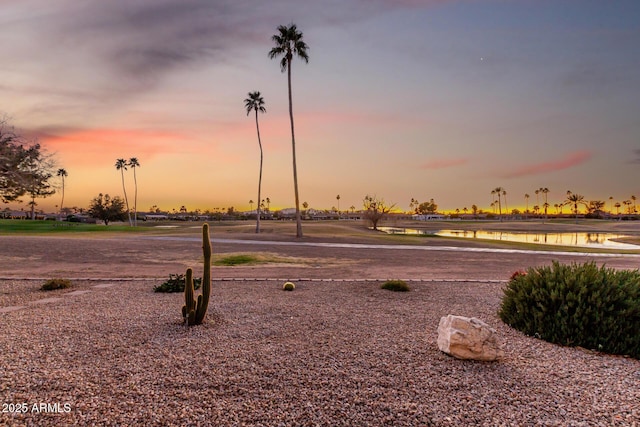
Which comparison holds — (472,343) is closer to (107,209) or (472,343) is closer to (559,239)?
(559,239)

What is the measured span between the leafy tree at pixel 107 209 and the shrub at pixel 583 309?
89029 millimetres

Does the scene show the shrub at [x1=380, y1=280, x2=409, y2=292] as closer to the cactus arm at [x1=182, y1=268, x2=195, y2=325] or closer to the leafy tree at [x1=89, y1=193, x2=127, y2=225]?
the cactus arm at [x1=182, y1=268, x2=195, y2=325]

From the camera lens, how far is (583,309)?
7.20m

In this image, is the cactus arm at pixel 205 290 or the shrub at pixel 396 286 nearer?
the cactus arm at pixel 205 290

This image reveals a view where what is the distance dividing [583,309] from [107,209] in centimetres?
9177

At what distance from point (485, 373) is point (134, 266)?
675 inches

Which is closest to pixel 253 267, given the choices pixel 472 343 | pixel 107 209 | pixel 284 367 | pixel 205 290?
pixel 205 290

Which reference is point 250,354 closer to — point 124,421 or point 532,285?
point 124,421

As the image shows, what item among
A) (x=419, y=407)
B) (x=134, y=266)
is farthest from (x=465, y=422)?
(x=134, y=266)

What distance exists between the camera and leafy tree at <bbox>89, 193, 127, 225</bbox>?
269 feet

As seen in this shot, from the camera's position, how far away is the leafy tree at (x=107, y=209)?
81988 mm

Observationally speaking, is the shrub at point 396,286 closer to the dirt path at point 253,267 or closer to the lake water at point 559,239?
the dirt path at point 253,267

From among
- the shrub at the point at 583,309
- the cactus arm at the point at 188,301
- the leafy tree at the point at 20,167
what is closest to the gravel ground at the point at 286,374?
the cactus arm at the point at 188,301

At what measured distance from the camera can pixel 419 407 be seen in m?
4.45
